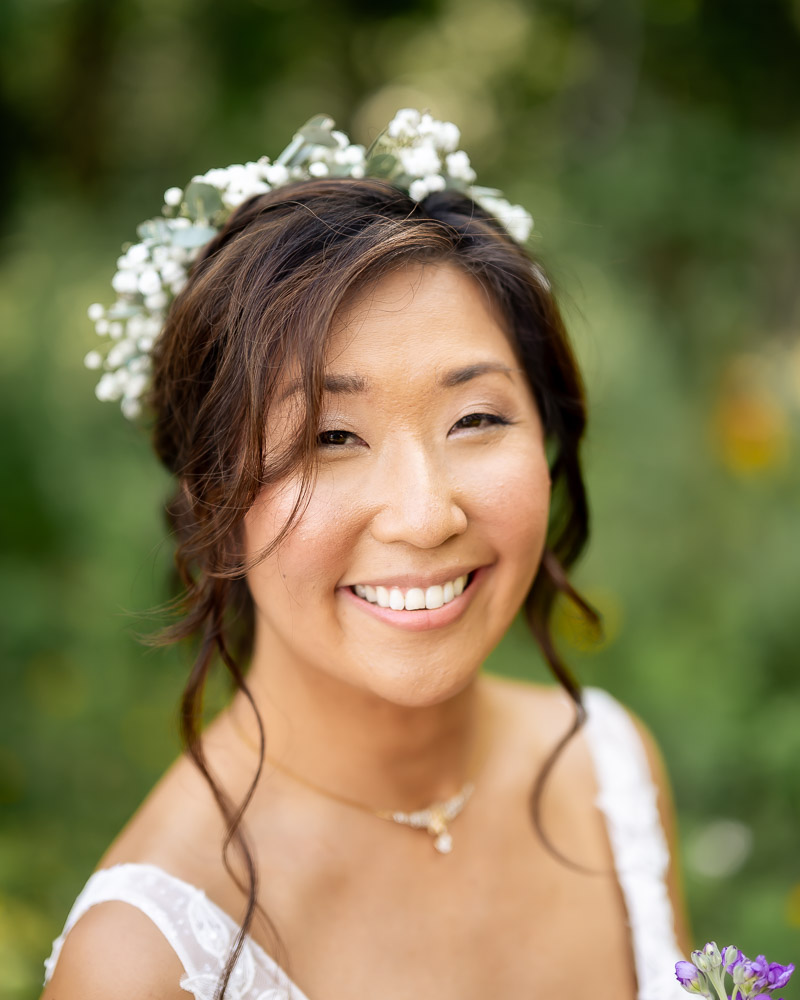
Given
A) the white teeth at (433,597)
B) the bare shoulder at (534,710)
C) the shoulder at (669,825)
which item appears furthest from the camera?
the bare shoulder at (534,710)

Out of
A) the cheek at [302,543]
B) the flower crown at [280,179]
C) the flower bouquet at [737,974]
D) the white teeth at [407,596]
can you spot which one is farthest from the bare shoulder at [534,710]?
the flower crown at [280,179]

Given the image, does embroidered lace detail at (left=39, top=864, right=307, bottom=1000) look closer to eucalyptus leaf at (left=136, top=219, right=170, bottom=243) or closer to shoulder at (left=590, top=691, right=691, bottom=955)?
shoulder at (left=590, top=691, right=691, bottom=955)

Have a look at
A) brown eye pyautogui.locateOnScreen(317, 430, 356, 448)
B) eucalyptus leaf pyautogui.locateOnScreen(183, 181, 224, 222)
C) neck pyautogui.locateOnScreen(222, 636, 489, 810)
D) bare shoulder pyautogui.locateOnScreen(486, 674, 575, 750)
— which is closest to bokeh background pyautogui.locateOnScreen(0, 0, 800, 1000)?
bare shoulder pyautogui.locateOnScreen(486, 674, 575, 750)

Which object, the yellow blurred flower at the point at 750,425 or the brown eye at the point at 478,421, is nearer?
the brown eye at the point at 478,421

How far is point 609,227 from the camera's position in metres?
5.41

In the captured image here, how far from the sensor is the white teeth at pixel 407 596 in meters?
1.43

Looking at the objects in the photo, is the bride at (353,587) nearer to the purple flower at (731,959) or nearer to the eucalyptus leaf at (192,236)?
the eucalyptus leaf at (192,236)

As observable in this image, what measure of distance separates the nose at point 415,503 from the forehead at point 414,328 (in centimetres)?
13

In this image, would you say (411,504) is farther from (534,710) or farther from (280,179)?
(534,710)

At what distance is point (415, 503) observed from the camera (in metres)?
1.34

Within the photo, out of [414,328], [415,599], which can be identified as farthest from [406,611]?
[414,328]

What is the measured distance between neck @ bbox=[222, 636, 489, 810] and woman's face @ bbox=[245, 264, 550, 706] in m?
0.14

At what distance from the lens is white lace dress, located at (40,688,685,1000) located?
143 cm

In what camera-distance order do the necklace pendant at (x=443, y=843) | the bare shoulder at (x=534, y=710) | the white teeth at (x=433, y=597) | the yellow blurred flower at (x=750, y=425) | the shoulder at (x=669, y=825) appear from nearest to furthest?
the white teeth at (x=433, y=597) < the necklace pendant at (x=443, y=843) < the shoulder at (x=669, y=825) < the bare shoulder at (x=534, y=710) < the yellow blurred flower at (x=750, y=425)
